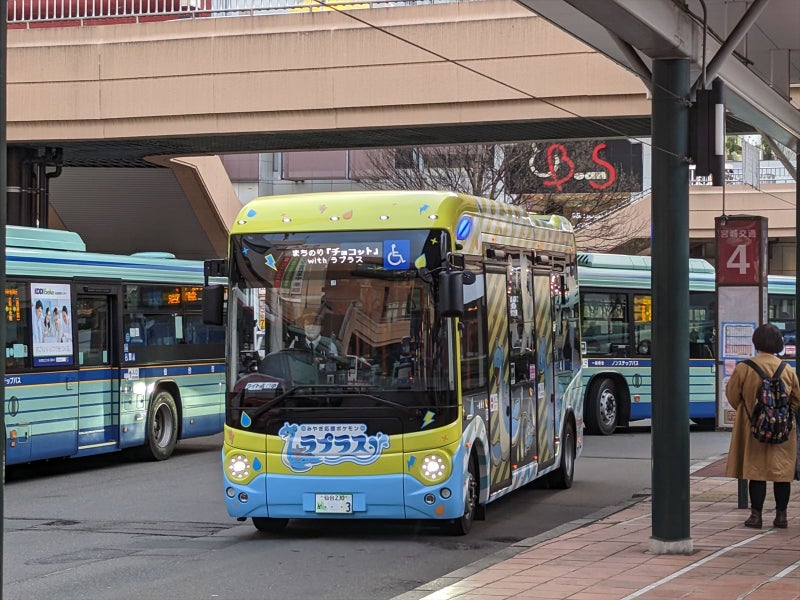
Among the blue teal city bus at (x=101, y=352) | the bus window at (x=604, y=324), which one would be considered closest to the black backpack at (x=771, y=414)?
the blue teal city bus at (x=101, y=352)

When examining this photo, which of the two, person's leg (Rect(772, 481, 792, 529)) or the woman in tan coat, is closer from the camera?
the woman in tan coat

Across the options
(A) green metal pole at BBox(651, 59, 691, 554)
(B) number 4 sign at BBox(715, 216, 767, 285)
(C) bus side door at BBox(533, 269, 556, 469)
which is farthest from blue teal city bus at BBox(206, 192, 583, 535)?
(B) number 4 sign at BBox(715, 216, 767, 285)

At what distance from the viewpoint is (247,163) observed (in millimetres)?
49469

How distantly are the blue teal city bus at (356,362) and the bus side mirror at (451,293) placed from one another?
1 centimetres

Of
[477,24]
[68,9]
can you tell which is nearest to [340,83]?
[477,24]

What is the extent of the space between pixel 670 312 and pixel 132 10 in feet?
54.0

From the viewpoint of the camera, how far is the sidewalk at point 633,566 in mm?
8414

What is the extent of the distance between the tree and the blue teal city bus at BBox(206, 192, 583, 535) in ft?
69.3

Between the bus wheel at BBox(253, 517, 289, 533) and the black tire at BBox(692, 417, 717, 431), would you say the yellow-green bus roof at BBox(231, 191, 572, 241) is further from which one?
the black tire at BBox(692, 417, 717, 431)

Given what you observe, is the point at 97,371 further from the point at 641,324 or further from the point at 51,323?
the point at 641,324

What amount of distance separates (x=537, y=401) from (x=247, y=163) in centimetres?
3663

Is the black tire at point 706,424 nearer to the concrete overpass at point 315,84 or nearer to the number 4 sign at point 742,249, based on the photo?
the concrete overpass at point 315,84

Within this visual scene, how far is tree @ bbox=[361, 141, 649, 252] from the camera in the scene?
34844mm

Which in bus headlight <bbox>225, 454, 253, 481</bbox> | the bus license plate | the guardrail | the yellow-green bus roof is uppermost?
the guardrail
